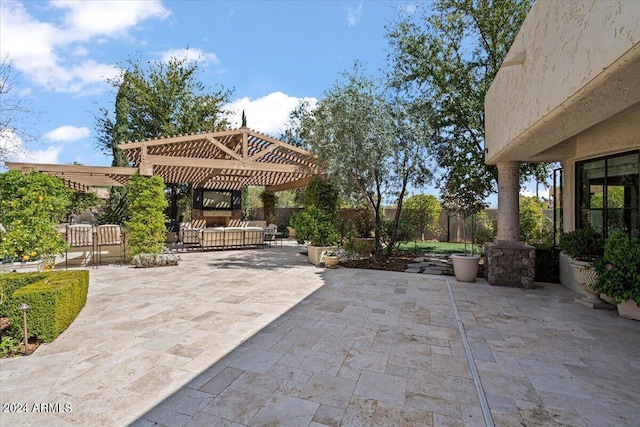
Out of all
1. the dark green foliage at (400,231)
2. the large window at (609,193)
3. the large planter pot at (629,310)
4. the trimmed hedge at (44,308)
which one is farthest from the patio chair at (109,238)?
the large window at (609,193)

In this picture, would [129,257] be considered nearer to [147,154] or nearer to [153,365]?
[147,154]

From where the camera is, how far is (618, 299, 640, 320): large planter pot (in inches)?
166

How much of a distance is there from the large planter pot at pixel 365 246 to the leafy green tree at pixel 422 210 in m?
2.95

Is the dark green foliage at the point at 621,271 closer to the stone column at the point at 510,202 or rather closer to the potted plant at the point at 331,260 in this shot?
the stone column at the point at 510,202

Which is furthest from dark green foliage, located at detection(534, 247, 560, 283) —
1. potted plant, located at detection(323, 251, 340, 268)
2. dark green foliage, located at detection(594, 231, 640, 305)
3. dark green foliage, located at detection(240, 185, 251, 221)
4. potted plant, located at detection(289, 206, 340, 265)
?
dark green foliage, located at detection(240, 185, 251, 221)

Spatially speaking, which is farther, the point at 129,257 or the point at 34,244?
the point at 129,257

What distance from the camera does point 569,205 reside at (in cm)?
621

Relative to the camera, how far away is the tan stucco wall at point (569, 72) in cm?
214

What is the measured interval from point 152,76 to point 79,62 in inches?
263

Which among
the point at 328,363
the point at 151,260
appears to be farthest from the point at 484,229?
the point at 151,260

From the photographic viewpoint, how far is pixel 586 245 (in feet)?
16.0

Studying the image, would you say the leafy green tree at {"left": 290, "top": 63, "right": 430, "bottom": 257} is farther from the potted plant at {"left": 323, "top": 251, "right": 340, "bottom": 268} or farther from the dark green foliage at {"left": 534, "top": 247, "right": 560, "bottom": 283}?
the dark green foliage at {"left": 534, "top": 247, "right": 560, "bottom": 283}

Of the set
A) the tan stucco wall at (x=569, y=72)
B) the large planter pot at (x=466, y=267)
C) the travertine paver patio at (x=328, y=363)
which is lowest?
the travertine paver patio at (x=328, y=363)

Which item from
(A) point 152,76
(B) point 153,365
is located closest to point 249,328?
(B) point 153,365
